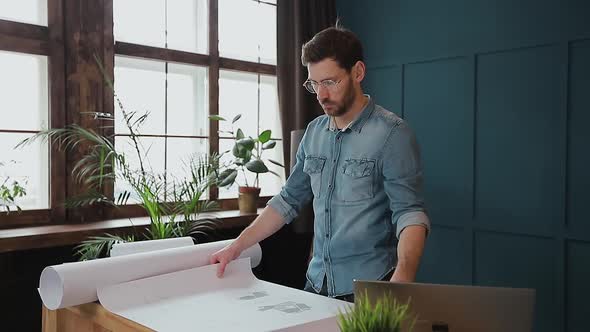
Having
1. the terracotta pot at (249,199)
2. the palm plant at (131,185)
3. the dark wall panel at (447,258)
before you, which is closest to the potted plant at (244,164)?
the terracotta pot at (249,199)

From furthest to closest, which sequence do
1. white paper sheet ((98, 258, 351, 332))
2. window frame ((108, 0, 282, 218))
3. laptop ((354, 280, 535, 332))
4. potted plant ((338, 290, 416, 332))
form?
1. window frame ((108, 0, 282, 218))
2. white paper sheet ((98, 258, 351, 332))
3. laptop ((354, 280, 535, 332))
4. potted plant ((338, 290, 416, 332))

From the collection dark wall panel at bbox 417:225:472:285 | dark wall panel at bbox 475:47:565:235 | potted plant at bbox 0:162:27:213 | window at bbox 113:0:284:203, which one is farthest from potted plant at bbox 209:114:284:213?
dark wall panel at bbox 475:47:565:235

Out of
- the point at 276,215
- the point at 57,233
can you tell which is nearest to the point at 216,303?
the point at 276,215

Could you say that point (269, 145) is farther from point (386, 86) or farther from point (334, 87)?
point (334, 87)

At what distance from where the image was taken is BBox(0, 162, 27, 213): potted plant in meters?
2.86

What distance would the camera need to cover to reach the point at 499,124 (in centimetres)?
362

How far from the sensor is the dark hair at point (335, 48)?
1737mm

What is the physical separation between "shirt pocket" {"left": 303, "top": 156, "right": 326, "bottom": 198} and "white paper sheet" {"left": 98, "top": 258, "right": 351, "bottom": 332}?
37cm

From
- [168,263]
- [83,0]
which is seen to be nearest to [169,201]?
[83,0]

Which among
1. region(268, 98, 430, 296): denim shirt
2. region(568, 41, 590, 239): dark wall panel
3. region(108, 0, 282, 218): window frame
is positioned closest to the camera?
region(268, 98, 430, 296): denim shirt

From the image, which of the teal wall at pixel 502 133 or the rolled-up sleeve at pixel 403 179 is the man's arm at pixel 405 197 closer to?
the rolled-up sleeve at pixel 403 179

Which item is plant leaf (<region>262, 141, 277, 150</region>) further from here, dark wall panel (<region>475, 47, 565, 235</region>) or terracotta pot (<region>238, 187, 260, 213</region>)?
dark wall panel (<region>475, 47, 565, 235</region>)

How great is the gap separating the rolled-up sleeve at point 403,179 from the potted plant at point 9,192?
2072mm

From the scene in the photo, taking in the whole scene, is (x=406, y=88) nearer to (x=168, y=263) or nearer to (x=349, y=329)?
(x=168, y=263)
